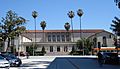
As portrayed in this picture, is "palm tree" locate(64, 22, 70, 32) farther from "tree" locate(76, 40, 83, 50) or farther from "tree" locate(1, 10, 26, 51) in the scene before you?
"tree" locate(1, 10, 26, 51)

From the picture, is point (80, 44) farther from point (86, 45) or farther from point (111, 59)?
point (111, 59)

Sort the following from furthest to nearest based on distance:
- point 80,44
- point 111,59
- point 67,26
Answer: point 67,26 → point 80,44 → point 111,59

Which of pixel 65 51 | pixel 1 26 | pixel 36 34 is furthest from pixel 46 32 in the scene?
pixel 1 26

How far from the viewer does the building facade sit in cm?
10475

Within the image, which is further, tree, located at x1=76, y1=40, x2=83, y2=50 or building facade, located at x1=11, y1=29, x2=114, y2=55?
building facade, located at x1=11, y1=29, x2=114, y2=55

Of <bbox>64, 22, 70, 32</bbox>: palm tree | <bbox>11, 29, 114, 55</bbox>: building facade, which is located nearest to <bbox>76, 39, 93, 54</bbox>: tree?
<bbox>11, 29, 114, 55</bbox>: building facade

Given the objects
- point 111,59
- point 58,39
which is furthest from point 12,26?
point 58,39

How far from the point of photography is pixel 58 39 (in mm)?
109500

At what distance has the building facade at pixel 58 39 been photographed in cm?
10475

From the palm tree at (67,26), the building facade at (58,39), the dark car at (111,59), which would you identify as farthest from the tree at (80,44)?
the dark car at (111,59)

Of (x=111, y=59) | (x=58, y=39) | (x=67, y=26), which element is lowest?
(x=111, y=59)

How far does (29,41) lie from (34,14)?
9428mm

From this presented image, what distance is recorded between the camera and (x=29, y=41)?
11206cm

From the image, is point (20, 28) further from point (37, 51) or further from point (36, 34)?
point (36, 34)
